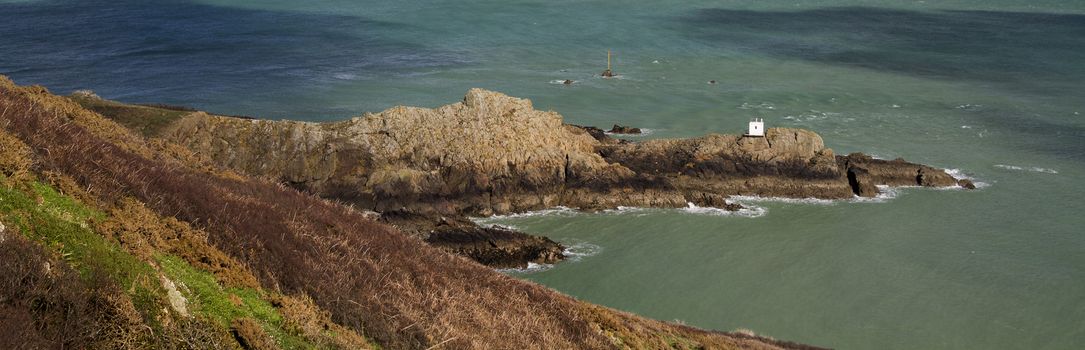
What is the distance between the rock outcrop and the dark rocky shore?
2.1 inches

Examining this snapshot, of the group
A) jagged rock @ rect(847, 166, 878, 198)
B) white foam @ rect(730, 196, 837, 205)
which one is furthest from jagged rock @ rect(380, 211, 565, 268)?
jagged rock @ rect(847, 166, 878, 198)

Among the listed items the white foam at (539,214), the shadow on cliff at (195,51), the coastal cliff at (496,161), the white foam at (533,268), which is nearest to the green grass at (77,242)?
the white foam at (533,268)

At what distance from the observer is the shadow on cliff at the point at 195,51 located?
83.2 m

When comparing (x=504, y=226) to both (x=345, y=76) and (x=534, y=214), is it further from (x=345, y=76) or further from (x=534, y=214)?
(x=345, y=76)

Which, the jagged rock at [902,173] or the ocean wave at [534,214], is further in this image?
the jagged rock at [902,173]

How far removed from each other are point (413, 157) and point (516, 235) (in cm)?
834

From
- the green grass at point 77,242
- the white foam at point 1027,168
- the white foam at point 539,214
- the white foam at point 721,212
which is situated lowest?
the white foam at point 1027,168

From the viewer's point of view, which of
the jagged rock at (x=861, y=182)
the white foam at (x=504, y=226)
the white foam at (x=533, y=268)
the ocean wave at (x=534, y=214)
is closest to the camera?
the white foam at (x=533, y=268)

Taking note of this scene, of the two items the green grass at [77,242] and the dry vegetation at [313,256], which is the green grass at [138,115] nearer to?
the dry vegetation at [313,256]

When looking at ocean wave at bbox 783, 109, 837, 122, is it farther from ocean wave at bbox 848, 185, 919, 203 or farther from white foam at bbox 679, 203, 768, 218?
white foam at bbox 679, 203, 768, 218

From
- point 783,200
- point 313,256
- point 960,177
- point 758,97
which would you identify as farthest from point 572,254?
point 758,97

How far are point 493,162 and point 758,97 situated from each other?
35.3 m

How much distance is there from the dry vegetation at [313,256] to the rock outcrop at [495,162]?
21227 mm

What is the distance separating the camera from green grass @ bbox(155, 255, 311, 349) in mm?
15305
